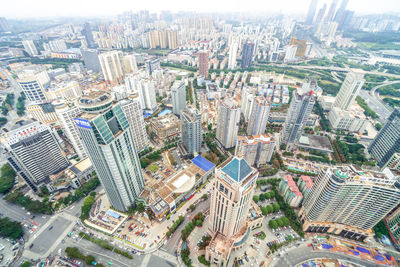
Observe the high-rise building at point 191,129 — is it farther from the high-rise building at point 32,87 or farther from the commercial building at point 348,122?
the high-rise building at point 32,87

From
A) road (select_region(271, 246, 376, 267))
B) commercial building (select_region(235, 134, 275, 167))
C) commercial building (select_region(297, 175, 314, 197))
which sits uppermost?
commercial building (select_region(235, 134, 275, 167))

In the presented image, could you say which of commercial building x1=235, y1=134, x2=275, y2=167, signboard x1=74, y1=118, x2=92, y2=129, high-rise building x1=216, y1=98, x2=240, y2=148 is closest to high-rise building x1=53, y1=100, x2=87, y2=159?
signboard x1=74, y1=118, x2=92, y2=129

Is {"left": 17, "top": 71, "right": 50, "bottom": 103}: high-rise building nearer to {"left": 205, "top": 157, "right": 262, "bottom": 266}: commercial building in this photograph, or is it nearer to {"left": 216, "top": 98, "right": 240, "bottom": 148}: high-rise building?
{"left": 216, "top": 98, "right": 240, "bottom": 148}: high-rise building

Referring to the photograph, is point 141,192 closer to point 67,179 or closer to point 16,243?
point 67,179

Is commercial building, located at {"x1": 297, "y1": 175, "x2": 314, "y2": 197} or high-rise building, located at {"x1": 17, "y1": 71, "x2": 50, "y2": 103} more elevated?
high-rise building, located at {"x1": 17, "y1": 71, "x2": 50, "y2": 103}

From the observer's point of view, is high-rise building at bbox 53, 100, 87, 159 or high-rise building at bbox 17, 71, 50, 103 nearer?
high-rise building at bbox 53, 100, 87, 159

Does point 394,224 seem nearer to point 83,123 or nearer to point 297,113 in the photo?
point 297,113

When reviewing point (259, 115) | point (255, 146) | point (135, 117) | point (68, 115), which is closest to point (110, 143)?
point (135, 117)
